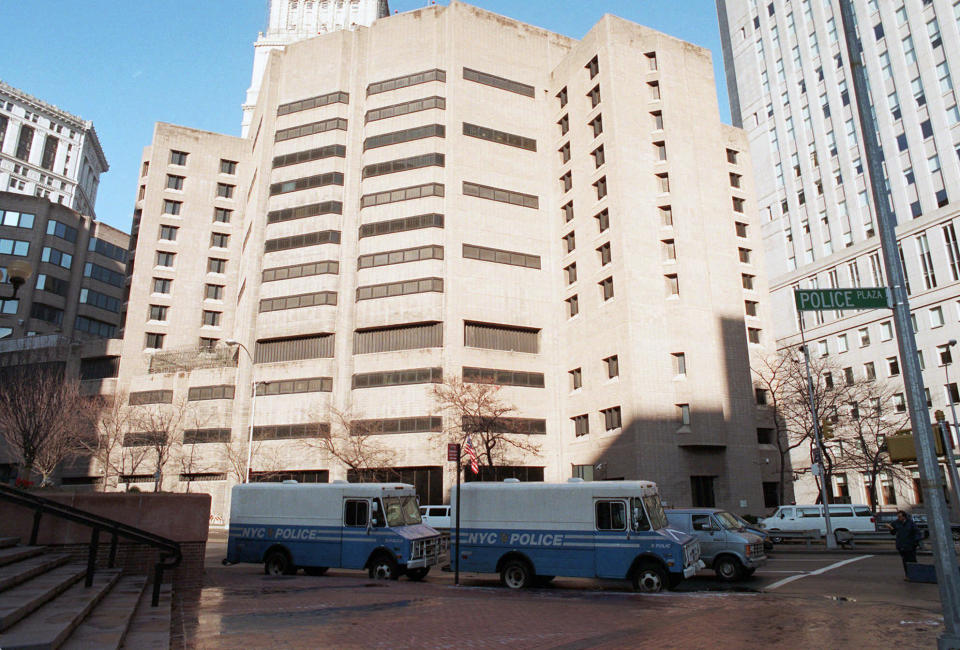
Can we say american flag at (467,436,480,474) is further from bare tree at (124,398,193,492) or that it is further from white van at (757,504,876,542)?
bare tree at (124,398,193,492)

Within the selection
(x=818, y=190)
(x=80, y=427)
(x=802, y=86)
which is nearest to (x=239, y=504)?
(x=80, y=427)

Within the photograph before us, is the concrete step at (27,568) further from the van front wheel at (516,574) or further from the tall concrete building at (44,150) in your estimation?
the tall concrete building at (44,150)

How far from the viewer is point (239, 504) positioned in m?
21.2

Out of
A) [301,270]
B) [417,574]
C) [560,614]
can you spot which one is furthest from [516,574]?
[301,270]

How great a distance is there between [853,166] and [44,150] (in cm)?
14426

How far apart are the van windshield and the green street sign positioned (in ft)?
46.2

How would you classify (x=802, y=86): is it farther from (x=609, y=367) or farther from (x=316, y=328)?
(x=316, y=328)

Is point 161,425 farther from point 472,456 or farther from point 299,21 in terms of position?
point 299,21

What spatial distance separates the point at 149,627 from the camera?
9281 millimetres

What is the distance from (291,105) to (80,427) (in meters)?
32.5

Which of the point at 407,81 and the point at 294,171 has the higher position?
the point at 407,81

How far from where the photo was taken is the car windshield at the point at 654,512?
1664cm

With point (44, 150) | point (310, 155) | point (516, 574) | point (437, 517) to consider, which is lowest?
point (516, 574)

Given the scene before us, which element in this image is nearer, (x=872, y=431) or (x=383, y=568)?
(x=383, y=568)
